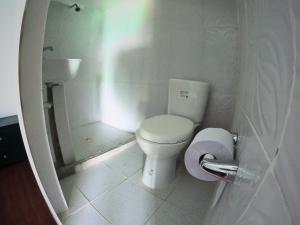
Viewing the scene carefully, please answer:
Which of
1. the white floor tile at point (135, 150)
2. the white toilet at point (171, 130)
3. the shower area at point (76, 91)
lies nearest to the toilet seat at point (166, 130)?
the white toilet at point (171, 130)

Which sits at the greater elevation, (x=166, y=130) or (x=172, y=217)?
(x=166, y=130)

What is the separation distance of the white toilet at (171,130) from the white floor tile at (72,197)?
45cm

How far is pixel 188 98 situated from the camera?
109cm


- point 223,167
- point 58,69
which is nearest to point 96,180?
point 58,69

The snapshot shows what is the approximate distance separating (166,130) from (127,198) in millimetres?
550

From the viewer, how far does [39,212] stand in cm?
80

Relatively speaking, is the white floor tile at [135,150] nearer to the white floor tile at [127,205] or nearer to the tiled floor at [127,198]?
the tiled floor at [127,198]

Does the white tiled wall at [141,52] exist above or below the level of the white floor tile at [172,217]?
above

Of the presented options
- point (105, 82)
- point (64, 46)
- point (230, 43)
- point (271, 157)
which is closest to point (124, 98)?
point (105, 82)

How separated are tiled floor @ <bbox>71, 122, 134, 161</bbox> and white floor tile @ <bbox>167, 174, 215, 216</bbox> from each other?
73cm

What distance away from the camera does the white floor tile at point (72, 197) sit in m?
0.89

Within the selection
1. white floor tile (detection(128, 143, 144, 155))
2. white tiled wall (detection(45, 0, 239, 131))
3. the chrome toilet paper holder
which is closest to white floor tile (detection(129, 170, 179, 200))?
white floor tile (detection(128, 143, 144, 155))

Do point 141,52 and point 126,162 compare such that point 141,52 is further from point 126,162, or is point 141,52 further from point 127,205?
point 127,205

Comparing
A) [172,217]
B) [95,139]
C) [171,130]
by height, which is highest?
[171,130]
